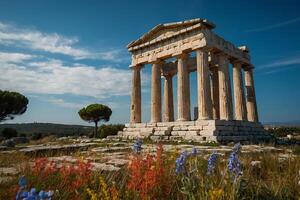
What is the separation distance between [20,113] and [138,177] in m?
46.0

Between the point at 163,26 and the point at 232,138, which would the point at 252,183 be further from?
the point at 163,26

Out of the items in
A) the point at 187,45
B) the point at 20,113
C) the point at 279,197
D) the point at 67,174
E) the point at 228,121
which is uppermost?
the point at 187,45

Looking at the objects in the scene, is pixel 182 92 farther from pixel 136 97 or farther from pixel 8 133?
pixel 8 133

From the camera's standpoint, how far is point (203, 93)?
19656mm

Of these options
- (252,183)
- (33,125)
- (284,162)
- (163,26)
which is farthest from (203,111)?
(33,125)

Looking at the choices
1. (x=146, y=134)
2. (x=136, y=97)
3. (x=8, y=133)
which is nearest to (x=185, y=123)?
(x=146, y=134)

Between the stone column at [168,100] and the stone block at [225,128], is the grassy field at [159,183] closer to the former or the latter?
the stone block at [225,128]

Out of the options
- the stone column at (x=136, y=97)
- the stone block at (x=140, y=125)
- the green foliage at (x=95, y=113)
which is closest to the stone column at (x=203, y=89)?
the stone block at (x=140, y=125)

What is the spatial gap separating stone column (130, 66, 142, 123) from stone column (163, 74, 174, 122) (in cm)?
342

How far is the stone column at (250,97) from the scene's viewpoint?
25.1m

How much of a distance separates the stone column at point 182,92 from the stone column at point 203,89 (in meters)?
1.49

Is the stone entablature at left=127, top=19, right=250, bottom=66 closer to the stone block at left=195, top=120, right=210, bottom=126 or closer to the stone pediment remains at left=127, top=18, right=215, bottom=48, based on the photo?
the stone pediment remains at left=127, top=18, right=215, bottom=48

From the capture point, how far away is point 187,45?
2095 centimetres

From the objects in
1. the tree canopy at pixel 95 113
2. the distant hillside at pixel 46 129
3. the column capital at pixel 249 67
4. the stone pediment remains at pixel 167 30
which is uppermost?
the stone pediment remains at pixel 167 30
